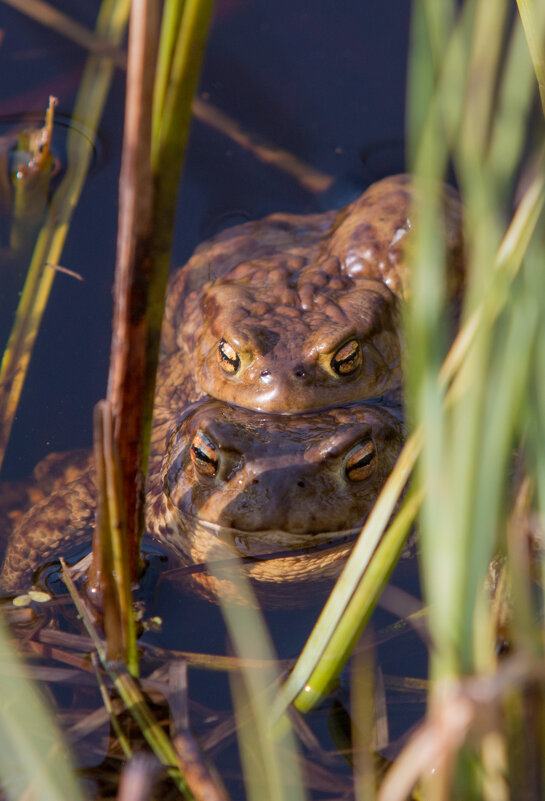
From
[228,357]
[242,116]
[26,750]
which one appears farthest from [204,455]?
[242,116]

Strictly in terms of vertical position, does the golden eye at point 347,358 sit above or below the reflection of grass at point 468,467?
below

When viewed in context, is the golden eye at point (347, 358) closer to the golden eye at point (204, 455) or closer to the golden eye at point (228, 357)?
the golden eye at point (228, 357)

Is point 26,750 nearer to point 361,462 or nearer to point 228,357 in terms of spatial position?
point 361,462

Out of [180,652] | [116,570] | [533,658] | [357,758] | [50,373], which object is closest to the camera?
[533,658]

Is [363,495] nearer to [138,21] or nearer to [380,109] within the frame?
[138,21]

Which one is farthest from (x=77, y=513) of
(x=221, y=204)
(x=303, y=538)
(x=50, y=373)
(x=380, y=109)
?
(x=380, y=109)

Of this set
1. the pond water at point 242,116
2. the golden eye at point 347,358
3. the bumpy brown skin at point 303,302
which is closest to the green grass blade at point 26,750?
the bumpy brown skin at point 303,302
